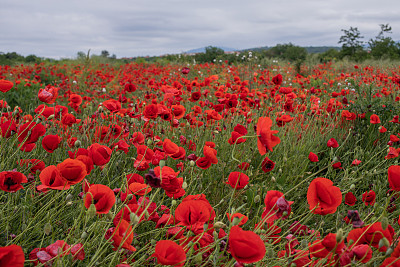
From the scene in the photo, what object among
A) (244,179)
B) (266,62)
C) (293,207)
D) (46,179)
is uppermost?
(266,62)

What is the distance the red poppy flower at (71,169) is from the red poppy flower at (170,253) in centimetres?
38

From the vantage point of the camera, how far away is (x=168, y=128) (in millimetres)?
3074

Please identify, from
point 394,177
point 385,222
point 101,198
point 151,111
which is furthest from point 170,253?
point 151,111

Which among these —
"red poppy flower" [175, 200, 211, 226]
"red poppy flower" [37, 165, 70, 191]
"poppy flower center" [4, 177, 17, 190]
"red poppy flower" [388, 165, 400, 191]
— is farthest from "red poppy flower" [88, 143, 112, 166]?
"red poppy flower" [388, 165, 400, 191]

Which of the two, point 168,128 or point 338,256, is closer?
point 338,256

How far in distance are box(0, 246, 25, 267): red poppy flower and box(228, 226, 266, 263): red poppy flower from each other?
0.53 m

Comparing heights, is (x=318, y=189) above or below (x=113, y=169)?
above

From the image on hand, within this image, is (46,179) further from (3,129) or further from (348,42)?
(348,42)

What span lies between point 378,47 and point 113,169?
18.4 m

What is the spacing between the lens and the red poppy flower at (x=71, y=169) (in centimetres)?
106

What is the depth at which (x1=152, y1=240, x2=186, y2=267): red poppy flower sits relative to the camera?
0.88 meters

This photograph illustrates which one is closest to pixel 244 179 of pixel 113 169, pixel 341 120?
pixel 113 169

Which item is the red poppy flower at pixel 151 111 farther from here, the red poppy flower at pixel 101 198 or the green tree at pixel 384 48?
the green tree at pixel 384 48

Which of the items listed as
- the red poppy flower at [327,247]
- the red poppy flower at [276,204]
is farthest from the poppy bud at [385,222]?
the red poppy flower at [276,204]
